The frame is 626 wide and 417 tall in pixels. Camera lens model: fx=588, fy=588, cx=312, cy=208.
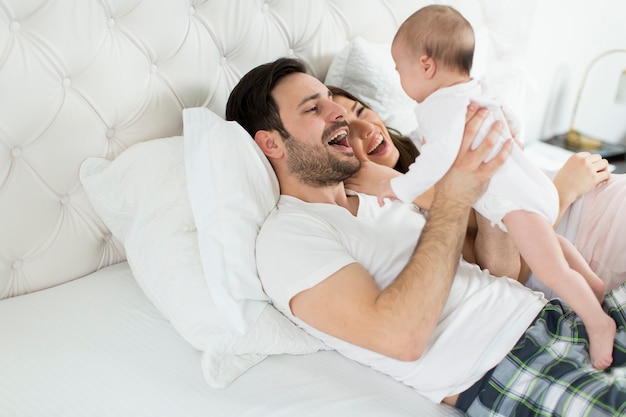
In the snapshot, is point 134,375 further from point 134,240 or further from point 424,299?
point 424,299

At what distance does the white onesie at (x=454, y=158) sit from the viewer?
120 centimetres

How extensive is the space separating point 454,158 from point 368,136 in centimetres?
53

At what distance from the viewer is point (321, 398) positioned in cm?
117

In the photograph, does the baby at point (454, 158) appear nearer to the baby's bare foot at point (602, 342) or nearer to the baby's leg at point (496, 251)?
Answer: the baby's bare foot at point (602, 342)

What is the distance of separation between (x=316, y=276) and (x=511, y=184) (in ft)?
1.57

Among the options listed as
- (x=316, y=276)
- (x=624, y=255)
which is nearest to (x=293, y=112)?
(x=316, y=276)

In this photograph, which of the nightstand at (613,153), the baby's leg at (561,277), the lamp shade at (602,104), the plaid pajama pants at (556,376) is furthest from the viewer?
the lamp shade at (602,104)

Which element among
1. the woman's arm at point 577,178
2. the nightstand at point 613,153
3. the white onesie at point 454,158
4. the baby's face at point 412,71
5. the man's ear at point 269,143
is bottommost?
the nightstand at point 613,153

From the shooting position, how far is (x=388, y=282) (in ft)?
4.42

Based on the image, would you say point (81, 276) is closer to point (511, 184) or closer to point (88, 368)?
point (88, 368)

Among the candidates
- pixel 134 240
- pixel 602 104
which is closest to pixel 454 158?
pixel 134 240

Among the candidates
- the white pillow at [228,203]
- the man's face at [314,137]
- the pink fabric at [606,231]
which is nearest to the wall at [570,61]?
the pink fabric at [606,231]

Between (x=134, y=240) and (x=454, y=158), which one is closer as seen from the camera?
(x=454, y=158)

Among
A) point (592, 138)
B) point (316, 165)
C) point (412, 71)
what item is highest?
point (412, 71)
